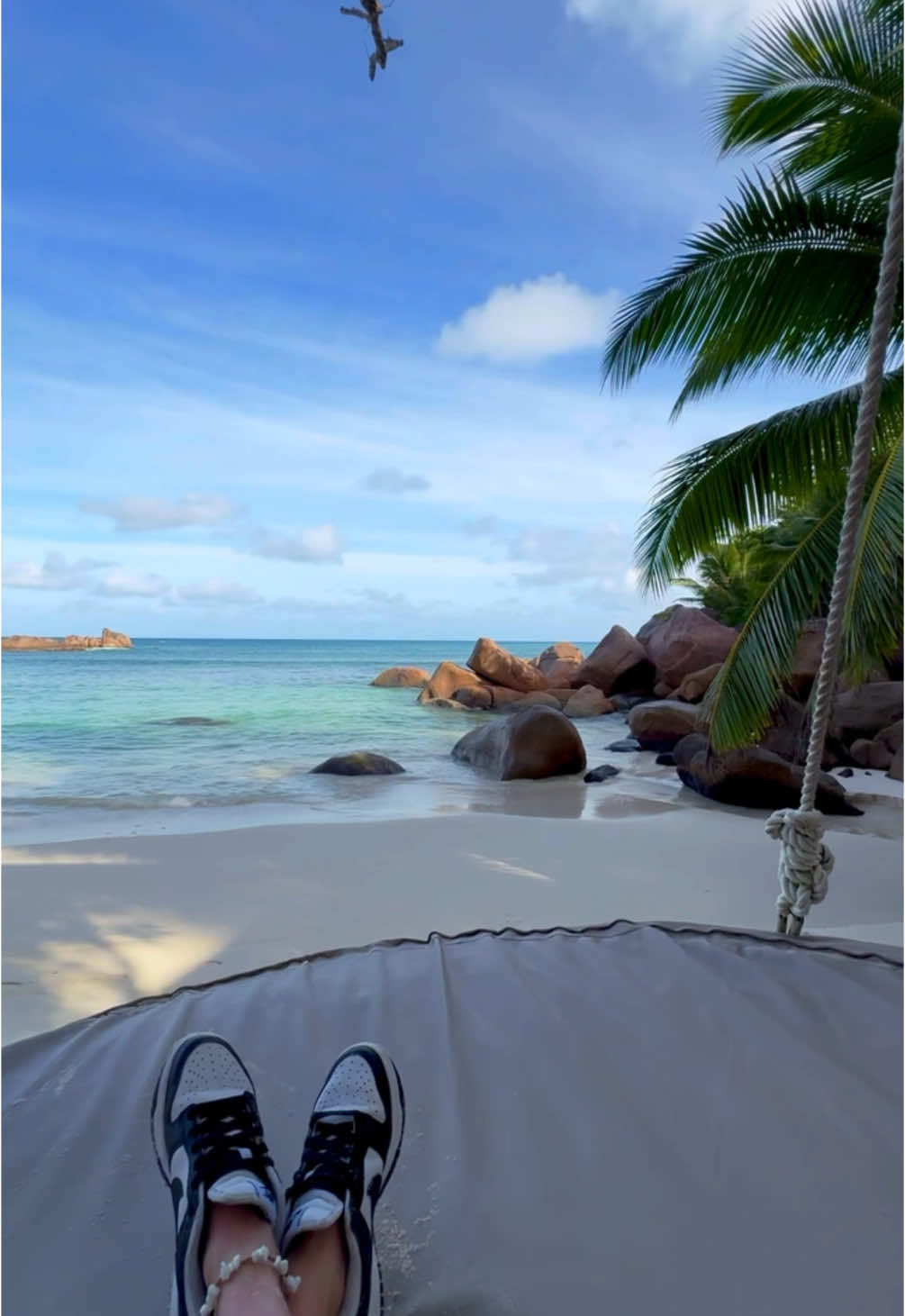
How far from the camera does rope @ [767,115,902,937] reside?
58.2 inches

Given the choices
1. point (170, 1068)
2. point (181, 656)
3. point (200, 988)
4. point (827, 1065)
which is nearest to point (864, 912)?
point (827, 1065)

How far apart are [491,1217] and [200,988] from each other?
858 mm

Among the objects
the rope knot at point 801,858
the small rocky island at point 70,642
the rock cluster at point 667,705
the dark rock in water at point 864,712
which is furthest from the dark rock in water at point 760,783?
the small rocky island at point 70,642

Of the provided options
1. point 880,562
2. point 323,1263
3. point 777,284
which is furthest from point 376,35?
point 323,1263

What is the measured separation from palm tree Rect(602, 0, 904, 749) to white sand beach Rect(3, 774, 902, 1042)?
811 millimetres

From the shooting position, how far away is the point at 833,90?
382 centimetres

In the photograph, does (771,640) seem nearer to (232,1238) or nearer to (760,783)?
(760,783)

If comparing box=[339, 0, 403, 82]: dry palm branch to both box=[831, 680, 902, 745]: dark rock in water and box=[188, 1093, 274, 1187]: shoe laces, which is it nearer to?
box=[188, 1093, 274, 1187]: shoe laces

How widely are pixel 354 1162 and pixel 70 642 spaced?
3780cm

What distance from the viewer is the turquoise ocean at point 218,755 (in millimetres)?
5785

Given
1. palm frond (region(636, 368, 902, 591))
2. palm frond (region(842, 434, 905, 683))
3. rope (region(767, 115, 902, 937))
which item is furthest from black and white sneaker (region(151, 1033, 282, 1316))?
palm frond (region(636, 368, 902, 591))

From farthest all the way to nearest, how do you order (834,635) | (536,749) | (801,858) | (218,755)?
1. (218,755)
2. (536,749)
3. (801,858)
4. (834,635)

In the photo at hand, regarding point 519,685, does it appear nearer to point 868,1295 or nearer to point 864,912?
point 864,912

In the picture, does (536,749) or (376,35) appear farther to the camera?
(536,749)
